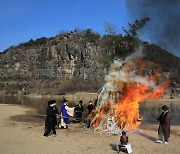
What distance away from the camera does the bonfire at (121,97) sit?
19.4 metres

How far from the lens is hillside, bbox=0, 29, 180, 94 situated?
Result: 9281 cm

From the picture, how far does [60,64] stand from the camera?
336ft

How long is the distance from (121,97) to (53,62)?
8453cm

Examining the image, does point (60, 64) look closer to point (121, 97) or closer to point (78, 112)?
point (78, 112)

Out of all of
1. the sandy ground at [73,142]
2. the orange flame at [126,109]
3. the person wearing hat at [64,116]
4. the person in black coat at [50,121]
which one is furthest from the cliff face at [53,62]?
the person in black coat at [50,121]

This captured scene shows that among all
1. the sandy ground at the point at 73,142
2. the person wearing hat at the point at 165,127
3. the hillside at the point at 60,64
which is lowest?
the sandy ground at the point at 73,142

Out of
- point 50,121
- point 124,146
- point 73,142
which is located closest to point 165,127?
point 124,146

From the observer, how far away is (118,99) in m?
20.2

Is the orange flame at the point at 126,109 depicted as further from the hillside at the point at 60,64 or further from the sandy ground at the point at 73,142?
the hillside at the point at 60,64

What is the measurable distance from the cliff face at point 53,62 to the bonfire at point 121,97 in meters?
74.1

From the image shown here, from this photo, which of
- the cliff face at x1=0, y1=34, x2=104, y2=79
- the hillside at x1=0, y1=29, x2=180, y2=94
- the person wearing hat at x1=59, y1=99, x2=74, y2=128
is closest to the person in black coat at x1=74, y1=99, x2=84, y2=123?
the person wearing hat at x1=59, y1=99, x2=74, y2=128

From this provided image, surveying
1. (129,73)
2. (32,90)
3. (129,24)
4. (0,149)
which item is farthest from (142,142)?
(32,90)

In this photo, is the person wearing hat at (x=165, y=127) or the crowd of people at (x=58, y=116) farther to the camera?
the crowd of people at (x=58, y=116)

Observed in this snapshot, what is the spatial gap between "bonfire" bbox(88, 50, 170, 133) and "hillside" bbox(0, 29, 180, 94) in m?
64.9
